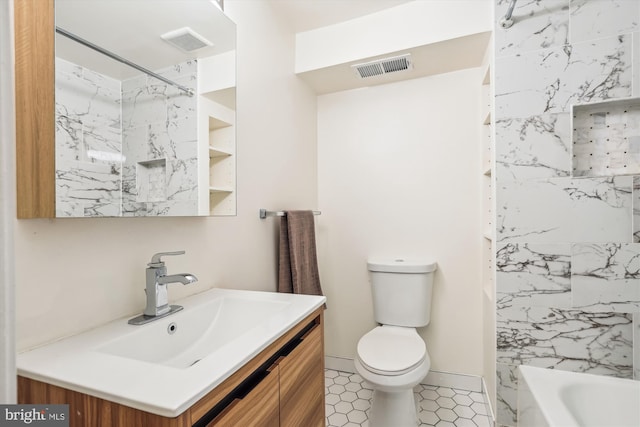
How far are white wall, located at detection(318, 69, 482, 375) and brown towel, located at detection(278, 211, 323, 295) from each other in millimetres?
478

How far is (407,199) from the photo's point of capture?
7.04 feet

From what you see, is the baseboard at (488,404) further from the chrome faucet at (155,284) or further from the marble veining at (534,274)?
the chrome faucet at (155,284)

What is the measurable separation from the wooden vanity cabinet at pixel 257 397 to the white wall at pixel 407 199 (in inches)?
41.7

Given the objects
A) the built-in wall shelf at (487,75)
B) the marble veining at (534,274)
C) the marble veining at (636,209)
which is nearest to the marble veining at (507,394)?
the marble veining at (534,274)

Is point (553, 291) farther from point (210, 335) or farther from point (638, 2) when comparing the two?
point (210, 335)

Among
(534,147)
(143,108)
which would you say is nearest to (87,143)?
(143,108)

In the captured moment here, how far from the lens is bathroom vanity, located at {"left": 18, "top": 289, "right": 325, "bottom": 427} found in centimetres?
61

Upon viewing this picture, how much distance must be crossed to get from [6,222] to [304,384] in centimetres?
97

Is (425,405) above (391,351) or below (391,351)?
below

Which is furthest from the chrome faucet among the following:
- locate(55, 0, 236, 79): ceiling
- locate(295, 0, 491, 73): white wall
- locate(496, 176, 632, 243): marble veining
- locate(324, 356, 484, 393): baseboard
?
locate(324, 356, 484, 393): baseboard

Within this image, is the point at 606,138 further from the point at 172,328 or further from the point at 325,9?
the point at 172,328

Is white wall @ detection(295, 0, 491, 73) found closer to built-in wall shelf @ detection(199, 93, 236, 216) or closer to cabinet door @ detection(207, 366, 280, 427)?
built-in wall shelf @ detection(199, 93, 236, 216)

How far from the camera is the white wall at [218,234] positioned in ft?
2.66

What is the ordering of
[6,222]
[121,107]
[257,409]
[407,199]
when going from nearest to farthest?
[6,222] → [257,409] → [121,107] → [407,199]
